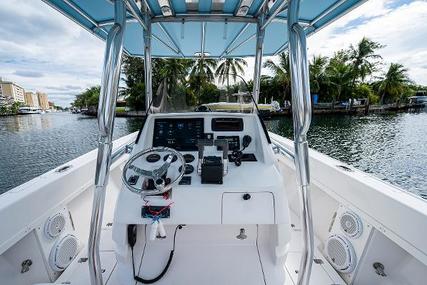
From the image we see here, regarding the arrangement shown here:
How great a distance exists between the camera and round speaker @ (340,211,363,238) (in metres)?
1.48

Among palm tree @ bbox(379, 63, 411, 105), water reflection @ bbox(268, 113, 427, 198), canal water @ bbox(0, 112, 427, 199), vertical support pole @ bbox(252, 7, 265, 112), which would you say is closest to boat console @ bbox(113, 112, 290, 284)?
vertical support pole @ bbox(252, 7, 265, 112)

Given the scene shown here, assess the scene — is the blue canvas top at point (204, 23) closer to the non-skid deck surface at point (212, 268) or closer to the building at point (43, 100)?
the non-skid deck surface at point (212, 268)

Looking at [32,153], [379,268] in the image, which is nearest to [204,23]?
[379,268]

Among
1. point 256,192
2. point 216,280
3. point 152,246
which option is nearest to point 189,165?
point 256,192

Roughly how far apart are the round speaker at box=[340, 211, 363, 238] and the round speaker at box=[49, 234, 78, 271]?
6.71ft

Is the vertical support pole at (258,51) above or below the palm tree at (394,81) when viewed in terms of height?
below

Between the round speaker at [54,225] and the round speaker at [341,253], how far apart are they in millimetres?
2020

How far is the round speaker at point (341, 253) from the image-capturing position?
4.94 ft

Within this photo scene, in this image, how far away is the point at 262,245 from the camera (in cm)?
171

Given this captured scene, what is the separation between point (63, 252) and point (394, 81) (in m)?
43.8

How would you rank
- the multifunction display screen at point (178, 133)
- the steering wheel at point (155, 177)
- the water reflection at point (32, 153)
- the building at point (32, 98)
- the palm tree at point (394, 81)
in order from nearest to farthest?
the steering wheel at point (155, 177), the multifunction display screen at point (178, 133), the water reflection at point (32, 153), the palm tree at point (394, 81), the building at point (32, 98)

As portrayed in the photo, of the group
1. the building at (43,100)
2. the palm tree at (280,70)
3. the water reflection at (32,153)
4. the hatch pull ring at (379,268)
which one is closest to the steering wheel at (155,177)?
the hatch pull ring at (379,268)

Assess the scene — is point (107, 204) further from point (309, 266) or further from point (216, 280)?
point (309, 266)

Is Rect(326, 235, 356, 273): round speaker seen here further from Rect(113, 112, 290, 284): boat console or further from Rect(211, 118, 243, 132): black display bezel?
Rect(211, 118, 243, 132): black display bezel
